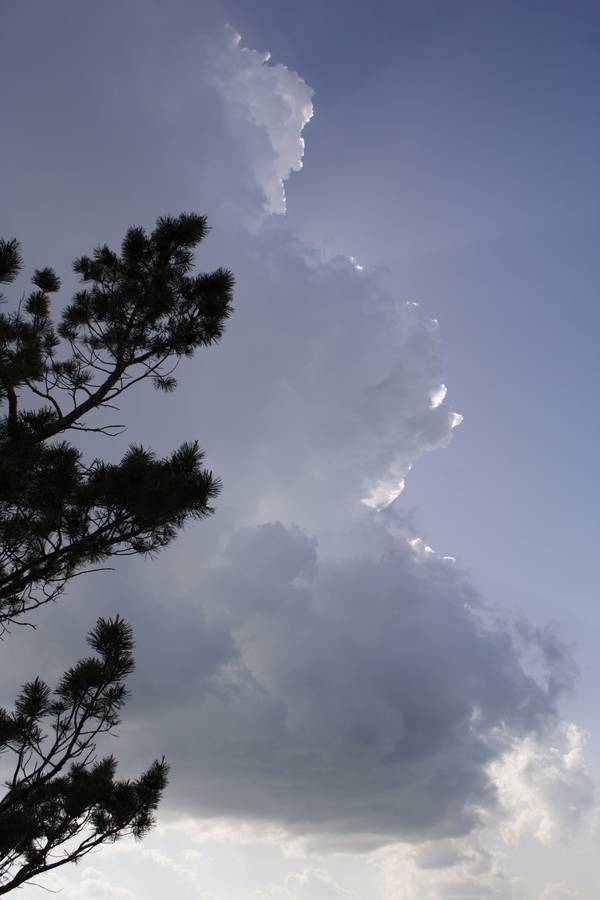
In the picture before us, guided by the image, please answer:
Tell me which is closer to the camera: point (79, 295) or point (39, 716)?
point (39, 716)

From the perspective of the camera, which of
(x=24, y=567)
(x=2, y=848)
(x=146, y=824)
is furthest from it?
(x=146, y=824)

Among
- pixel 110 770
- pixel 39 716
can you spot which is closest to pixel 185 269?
pixel 39 716

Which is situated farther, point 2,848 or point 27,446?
point 27,446

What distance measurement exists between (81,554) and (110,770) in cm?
463

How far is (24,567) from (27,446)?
1.99 metres

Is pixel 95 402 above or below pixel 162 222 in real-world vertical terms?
below

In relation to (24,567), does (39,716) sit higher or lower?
lower

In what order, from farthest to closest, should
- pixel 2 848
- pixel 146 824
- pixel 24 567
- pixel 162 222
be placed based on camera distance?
pixel 162 222 → pixel 146 824 → pixel 24 567 → pixel 2 848

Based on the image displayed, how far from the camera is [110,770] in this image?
1166cm

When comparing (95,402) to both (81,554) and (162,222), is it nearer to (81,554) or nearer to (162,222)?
(81,554)

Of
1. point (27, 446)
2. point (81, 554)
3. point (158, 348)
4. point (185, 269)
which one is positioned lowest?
point (81, 554)

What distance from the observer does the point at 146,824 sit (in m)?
11.2

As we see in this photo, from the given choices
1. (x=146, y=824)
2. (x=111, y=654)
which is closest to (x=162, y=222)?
(x=111, y=654)

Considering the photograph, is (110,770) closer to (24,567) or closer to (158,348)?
(24,567)
